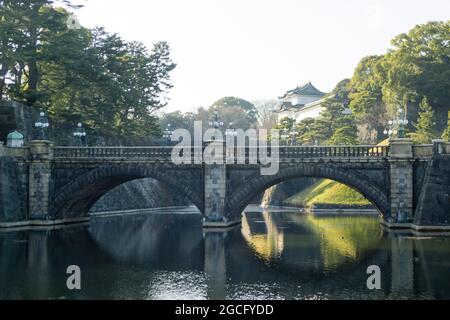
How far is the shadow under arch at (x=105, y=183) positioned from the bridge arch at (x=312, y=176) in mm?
3197

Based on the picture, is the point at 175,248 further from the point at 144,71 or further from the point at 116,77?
the point at 144,71

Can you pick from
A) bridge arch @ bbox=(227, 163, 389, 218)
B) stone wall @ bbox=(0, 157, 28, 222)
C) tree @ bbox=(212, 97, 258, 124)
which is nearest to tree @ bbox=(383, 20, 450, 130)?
bridge arch @ bbox=(227, 163, 389, 218)

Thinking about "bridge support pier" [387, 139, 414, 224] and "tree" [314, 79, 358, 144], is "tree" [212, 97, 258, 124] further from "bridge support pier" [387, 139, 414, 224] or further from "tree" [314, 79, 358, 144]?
"bridge support pier" [387, 139, 414, 224]

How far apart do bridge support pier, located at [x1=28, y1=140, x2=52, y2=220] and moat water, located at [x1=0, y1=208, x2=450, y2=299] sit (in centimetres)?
307

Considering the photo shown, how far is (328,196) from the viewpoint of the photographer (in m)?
71.3

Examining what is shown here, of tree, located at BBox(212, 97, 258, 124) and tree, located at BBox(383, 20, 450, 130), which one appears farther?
tree, located at BBox(212, 97, 258, 124)

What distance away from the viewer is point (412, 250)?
113 feet

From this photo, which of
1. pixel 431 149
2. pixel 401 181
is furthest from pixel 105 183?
pixel 431 149

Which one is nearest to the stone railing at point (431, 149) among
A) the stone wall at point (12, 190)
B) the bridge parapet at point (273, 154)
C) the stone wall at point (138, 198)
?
the bridge parapet at point (273, 154)

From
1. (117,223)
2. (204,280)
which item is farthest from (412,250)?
(117,223)

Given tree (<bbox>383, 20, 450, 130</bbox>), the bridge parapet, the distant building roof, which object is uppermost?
the distant building roof

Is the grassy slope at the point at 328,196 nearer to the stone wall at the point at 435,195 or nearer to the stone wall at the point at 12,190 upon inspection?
the stone wall at the point at 435,195

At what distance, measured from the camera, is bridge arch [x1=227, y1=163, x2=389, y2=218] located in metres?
44.9
